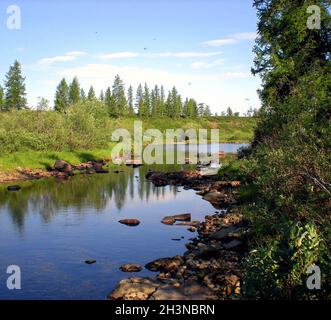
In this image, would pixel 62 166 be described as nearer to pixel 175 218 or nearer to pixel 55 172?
pixel 55 172

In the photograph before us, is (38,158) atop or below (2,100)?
below

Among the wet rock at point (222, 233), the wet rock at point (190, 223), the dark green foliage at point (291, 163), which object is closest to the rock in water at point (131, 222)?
the wet rock at point (190, 223)

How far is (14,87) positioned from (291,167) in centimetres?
11330

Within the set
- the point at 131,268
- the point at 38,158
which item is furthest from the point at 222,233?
the point at 38,158

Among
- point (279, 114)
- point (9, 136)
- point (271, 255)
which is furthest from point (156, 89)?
point (271, 255)

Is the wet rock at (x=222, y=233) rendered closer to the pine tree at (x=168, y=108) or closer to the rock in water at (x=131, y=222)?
the rock in water at (x=131, y=222)

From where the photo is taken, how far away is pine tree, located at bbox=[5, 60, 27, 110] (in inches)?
4528

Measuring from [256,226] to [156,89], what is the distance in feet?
555

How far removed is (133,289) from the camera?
17.8m

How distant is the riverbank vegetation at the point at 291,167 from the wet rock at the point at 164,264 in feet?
13.5

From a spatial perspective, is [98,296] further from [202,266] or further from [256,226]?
[256,226]

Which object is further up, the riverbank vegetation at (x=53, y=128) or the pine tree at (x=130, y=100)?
the pine tree at (x=130, y=100)

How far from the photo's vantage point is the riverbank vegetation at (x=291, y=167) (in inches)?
367

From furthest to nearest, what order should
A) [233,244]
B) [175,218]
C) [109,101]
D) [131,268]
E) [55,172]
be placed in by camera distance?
[109,101]
[55,172]
[175,218]
[233,244]
[131,268]
